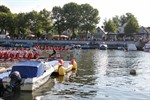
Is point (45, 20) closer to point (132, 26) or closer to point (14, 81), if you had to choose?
point (132, 26)

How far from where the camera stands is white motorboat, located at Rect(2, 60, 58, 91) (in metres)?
24.8

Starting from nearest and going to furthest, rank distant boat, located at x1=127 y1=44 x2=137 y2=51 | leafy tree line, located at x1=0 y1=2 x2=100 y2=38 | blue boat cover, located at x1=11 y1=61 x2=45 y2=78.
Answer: blue boat cover, located at x1=11 y1=61 x2=45 y2=78 → distant boat, located at x1=127 y1=44 x2=137 y2=51 → leafy tree line, located at x1=0 y1=2 x2=100 y2=38

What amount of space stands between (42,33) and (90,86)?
110015mm

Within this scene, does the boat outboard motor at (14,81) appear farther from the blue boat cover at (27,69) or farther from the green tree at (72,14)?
the green tree at (72,14)

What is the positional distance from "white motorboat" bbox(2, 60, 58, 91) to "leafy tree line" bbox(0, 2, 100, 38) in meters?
104

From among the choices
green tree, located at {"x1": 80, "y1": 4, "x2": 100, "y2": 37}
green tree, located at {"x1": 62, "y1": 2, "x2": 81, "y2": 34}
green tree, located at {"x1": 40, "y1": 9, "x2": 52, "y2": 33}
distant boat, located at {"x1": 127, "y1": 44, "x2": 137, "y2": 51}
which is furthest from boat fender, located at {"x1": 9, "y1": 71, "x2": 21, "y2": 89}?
green tree, located at {"x1": 80, "y1": 4, "x2": 100, "y2": 37}

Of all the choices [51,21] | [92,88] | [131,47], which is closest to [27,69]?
[92,88]

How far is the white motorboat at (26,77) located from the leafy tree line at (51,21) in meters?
104

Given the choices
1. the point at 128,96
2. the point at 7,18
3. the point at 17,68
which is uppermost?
the point at 7,18

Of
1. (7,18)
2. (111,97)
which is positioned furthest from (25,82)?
(7,18)

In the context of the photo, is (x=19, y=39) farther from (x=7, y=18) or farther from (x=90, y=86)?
(x=90, y=86)

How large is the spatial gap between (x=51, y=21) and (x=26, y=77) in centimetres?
11625

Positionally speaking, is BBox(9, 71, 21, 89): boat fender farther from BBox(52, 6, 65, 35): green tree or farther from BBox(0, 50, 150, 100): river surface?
BBox(52, 6, 65, 35): green tree

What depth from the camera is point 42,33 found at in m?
140
